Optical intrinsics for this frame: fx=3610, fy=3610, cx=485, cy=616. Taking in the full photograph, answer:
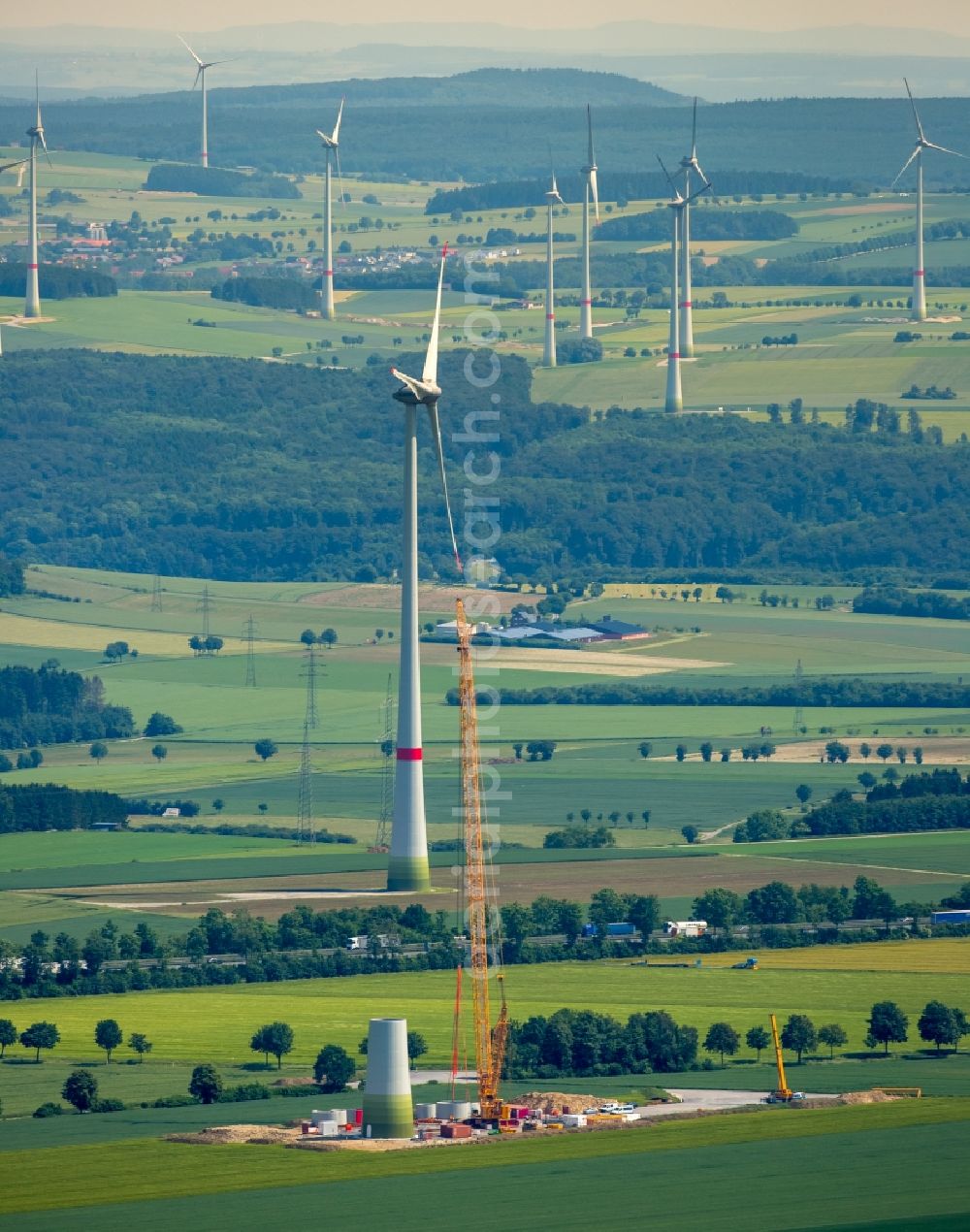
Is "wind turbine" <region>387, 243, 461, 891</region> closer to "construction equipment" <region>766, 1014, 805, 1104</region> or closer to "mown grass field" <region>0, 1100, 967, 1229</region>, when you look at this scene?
"construction equipment" <region>766, 1014, 805, 1104</region>

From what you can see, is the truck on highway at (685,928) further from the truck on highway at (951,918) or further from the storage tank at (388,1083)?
the storage tank at (388,1083)

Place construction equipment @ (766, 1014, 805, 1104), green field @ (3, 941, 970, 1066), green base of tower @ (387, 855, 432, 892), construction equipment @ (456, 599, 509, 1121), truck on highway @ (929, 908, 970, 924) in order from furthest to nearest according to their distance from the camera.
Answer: green base of tower @ (387, 855, 432, 892) < truck on highway @ (929, 908, 970, 924) < green field @ (3, 941, 970, 1066) < construction equipment @ (766, 1014, 805, 1104) < construction equipment @ (456, 599, 509, 1121)

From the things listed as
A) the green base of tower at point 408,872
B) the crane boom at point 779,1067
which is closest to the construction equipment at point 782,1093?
the crane boom at point 779,1067

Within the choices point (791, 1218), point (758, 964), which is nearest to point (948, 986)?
point (758, 964)

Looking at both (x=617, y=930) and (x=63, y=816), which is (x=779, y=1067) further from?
(x=63, y=816)

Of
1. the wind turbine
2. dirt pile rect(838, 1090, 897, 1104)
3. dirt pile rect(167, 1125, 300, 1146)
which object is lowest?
dirt pile rect(167, 1125, 300, 1146)

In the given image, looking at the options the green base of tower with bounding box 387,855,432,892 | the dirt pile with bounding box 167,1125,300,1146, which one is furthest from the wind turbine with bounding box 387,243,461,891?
the dirt pile with bounding box 167,1125,300,1146
